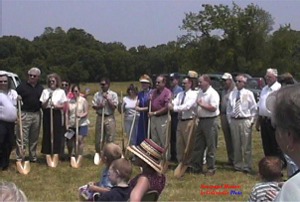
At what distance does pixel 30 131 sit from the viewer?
901 cm

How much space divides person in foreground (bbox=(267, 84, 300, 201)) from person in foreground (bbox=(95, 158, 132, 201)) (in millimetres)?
2004

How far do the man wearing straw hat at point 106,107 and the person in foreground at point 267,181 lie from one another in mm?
5777

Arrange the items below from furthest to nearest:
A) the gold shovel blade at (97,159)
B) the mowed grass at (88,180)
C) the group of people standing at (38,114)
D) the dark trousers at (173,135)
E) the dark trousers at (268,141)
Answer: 1. the dark trousers at (173,135)
2. the gold shovel blade at (97,159)
3. the group of people standing at (38,114)
4. the dark trousers at (268,141)
5. the mowed grass at (88,180)

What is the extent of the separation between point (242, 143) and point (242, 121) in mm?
381

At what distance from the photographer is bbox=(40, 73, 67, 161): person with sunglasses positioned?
9008mm

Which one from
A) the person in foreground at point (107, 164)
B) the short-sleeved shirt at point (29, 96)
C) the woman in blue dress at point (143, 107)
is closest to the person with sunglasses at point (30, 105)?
the short-sleeved shirt at point (29, 96)

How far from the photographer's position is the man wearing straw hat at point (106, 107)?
31.2 feet

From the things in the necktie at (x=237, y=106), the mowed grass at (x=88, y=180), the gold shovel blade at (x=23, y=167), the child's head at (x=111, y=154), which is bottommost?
the mowed grass at (x=88, y=180)

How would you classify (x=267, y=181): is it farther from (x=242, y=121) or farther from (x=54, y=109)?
(x=54, y=109)

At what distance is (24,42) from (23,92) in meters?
18.0

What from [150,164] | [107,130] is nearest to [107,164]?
[150,164]

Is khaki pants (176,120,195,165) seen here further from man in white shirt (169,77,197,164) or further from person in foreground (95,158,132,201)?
person in foreground (95,158,132,201)

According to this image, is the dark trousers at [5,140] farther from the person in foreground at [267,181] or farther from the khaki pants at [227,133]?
the person in foreground at [267,181]

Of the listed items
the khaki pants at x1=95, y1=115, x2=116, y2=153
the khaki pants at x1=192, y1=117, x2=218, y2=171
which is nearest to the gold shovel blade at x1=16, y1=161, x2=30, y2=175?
the khaki pants at x1=95, y1=115, x2=116, y2=153
